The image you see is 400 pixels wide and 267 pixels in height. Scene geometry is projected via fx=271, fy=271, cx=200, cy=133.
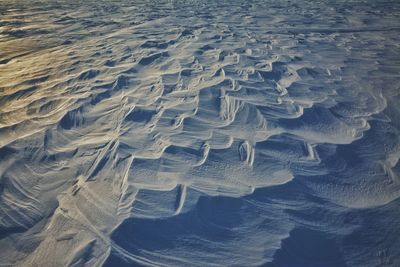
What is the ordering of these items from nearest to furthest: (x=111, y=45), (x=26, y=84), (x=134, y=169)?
1. (x=134, y=169)
2. (x=26, y=84)
3. (x=111, y=45)

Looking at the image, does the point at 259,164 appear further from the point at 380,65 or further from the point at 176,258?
the point at 380,65

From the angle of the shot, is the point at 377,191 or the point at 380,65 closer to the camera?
the point at 377,191

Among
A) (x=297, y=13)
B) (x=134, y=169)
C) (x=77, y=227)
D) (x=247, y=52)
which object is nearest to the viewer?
(x=77, y=227)

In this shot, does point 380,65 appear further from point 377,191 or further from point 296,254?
point 296,254

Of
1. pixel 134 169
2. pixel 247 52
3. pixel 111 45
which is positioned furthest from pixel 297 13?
pixel 134 169

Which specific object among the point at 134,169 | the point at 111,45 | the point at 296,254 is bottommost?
the point at 296,254

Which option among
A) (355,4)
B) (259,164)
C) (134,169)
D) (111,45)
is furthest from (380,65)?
(355,4)

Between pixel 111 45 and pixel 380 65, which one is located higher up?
pixel 111 45
